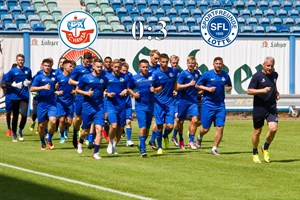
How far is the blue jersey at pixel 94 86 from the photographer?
20.5 metres

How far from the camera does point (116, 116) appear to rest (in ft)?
69.4

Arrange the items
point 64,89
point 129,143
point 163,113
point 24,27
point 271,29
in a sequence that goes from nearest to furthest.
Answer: point 163,113
point 129,143
point 64,89
point 24,27
point 271,29

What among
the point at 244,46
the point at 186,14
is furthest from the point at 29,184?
the point at 186,14

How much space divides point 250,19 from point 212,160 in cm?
2222

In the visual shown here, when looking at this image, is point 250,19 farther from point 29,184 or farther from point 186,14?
point 29,184

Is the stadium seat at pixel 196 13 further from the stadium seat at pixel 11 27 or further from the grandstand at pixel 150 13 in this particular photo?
the stadium seat at pixel 11 27

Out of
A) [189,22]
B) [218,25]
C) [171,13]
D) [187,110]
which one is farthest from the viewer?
[171,13]

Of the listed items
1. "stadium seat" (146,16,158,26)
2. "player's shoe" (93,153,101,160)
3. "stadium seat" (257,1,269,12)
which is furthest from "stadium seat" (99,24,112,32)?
"player's shoe" (93,153,101,160)

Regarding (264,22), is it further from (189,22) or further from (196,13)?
(189,22)

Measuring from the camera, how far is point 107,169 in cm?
1772

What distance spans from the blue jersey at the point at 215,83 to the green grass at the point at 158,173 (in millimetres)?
1215

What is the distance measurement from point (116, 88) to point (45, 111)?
2.23 m

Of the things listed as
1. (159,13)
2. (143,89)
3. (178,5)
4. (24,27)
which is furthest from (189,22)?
(143,89)

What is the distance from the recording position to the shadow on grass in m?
13.8
